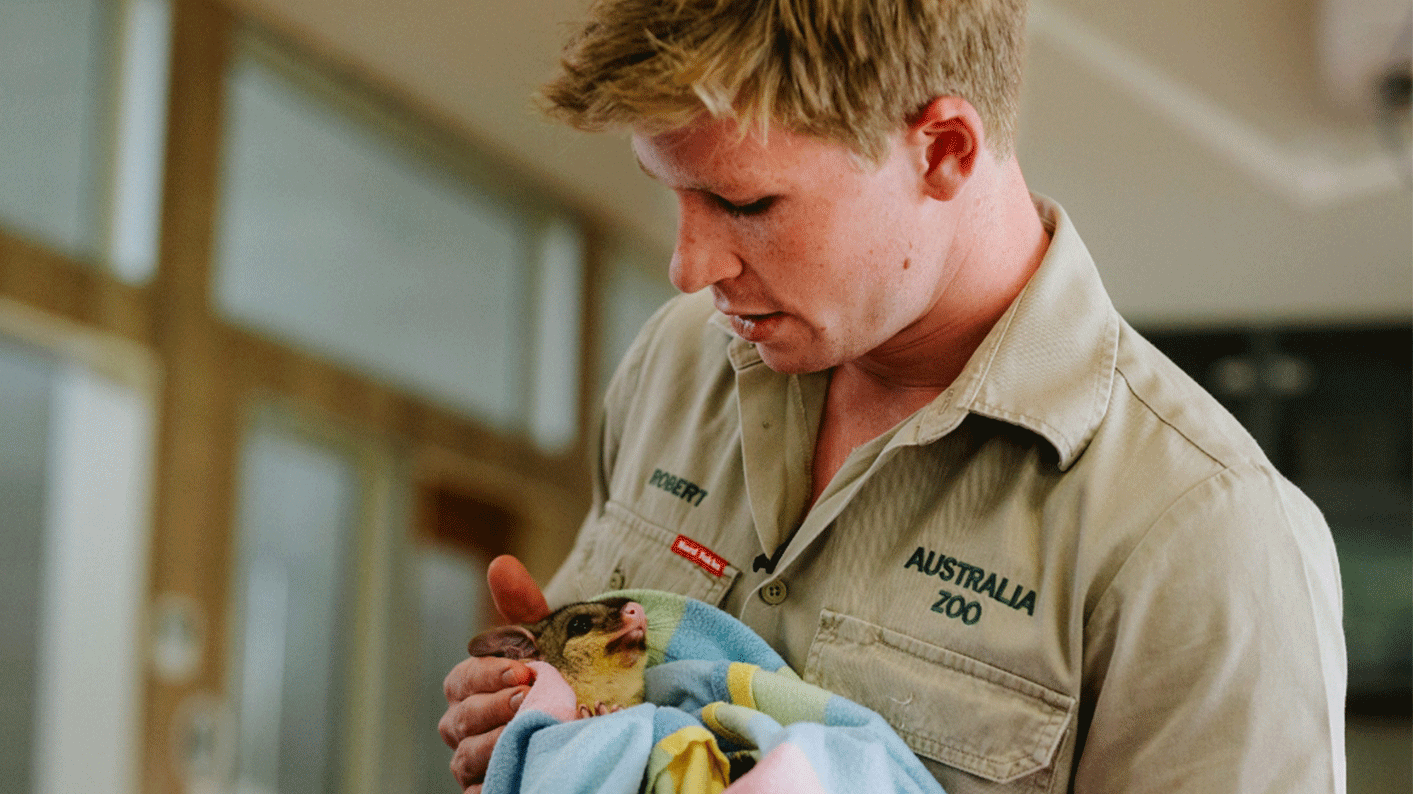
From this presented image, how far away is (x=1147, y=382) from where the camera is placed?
3.68 feet

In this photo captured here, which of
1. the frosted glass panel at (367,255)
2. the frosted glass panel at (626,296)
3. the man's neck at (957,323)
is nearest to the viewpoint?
the man's neck at (957,323)

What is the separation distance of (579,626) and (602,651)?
0.11 feet

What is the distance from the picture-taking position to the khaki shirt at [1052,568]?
0.99 m

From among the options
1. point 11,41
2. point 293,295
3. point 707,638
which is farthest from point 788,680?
point 293,295

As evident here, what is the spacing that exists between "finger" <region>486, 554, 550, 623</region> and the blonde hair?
0.41 metres

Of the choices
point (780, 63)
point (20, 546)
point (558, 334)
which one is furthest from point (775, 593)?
point (558, 334)

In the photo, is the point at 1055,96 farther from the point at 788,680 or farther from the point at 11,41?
the point at 788,680

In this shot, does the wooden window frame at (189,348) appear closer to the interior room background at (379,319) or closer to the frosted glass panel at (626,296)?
the interior room background at (379,319)

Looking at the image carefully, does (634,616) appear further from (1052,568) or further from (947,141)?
(947,141)

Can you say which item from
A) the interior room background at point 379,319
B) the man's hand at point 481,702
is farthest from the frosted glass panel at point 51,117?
the man's hand at point 481,702

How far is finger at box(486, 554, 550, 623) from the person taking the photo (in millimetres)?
1264

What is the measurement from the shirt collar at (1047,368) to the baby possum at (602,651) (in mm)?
264

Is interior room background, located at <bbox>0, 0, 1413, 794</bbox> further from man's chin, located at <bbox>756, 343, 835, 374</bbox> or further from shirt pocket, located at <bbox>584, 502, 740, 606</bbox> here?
man's chin, located at <bbox>756, 343, 835, 374</bbox>

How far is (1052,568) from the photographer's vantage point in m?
1.06
